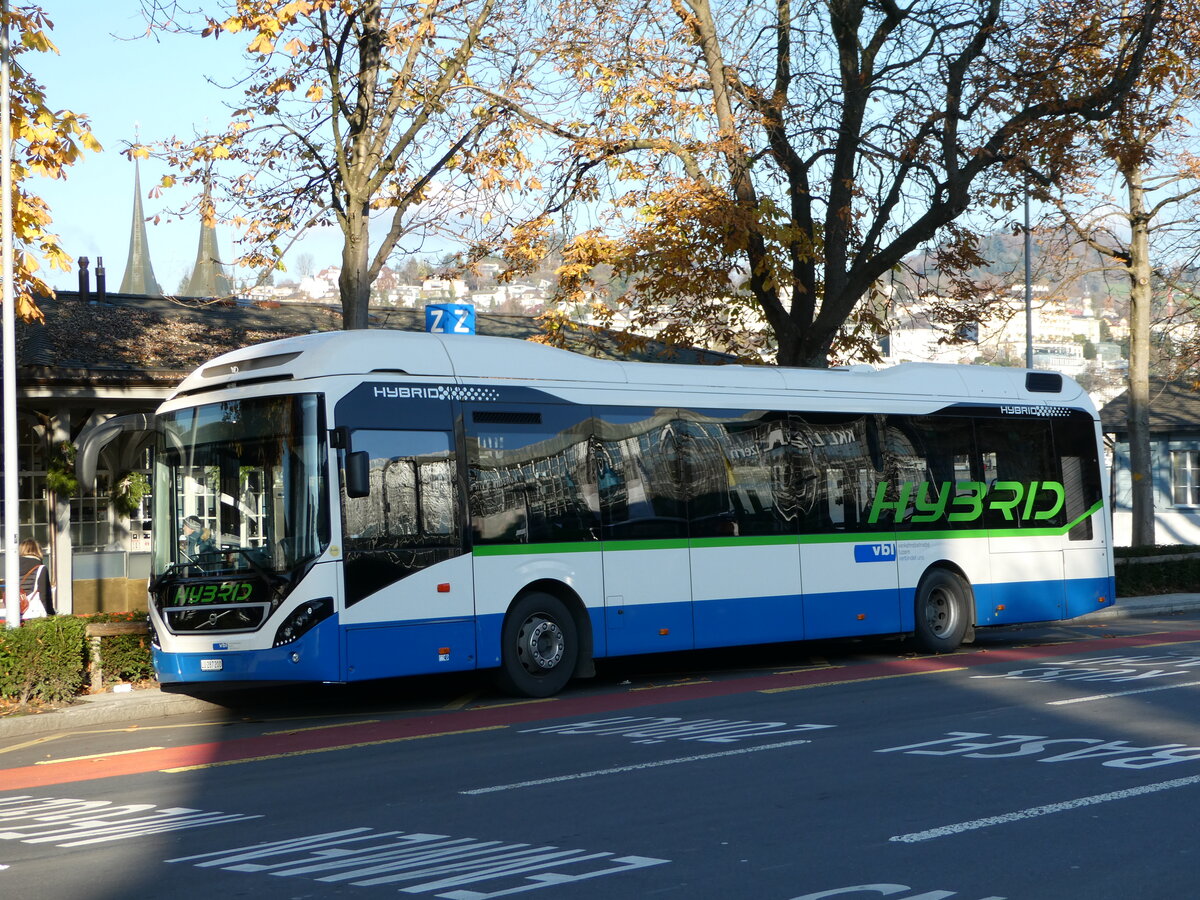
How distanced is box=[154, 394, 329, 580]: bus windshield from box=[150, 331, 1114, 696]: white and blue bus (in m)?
0.02

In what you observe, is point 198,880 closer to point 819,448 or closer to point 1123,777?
point 1123,777

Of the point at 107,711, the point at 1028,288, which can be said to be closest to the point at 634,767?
the point at 107,711

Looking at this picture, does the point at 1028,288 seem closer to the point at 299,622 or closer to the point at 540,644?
the point at 540,644

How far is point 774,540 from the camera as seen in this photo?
652 inches

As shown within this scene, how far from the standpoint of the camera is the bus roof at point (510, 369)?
13250 millimetres

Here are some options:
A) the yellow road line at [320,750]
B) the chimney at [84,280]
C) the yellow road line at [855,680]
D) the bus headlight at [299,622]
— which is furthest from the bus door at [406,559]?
the chimney at [84,280]

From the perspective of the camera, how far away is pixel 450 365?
13961mm

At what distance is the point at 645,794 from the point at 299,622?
4.83 metres

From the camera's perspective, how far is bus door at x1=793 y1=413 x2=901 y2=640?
16969 mm

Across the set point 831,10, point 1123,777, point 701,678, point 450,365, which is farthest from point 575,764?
point 831,10

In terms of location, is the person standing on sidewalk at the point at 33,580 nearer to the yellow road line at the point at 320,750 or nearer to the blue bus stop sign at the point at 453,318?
the blue bus stop sign at the point at 453,318

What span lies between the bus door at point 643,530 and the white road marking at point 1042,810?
7.03 m

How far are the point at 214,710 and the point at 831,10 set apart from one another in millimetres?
14625

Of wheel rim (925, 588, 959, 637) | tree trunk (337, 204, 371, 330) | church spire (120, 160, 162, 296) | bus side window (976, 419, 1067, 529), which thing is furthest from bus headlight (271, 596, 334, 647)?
church spire (120, 160, 162, 296)
